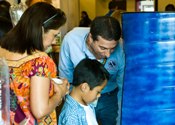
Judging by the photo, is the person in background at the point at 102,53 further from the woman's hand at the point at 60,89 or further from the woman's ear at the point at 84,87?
the woman's hand at the point at 60,89

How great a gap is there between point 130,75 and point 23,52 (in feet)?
1.60

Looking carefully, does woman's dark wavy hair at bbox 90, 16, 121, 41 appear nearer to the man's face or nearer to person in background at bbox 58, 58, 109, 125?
the man's face

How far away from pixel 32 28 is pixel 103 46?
475mm

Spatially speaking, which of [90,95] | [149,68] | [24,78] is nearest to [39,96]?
[24,78]

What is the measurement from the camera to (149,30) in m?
1.51

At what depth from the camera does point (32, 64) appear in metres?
1.41

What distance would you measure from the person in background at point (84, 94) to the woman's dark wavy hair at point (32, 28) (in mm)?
345

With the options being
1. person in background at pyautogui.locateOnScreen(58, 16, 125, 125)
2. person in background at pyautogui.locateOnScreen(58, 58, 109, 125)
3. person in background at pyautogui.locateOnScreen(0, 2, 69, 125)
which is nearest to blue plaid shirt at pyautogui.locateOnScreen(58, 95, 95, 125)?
person in background at pyautogui.locateOnScreen(58, 58, 109, 125)

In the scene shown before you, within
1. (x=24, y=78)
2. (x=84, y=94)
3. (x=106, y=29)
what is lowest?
(x=84, y=94)

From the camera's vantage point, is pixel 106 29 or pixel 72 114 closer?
pixel 72 114

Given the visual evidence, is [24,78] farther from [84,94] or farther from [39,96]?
[84,94]

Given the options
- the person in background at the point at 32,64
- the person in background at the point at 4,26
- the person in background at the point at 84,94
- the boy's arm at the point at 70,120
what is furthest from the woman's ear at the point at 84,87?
the person in background at the point at 4,26

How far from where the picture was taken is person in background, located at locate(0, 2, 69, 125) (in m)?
1.39

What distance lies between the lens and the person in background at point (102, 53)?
1789mm
